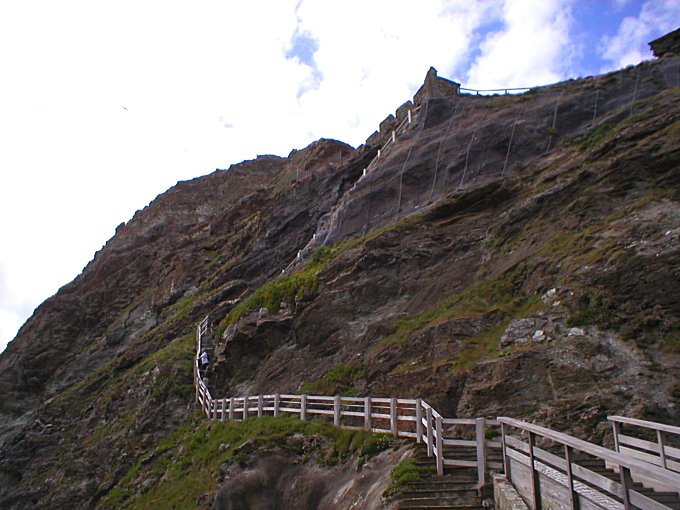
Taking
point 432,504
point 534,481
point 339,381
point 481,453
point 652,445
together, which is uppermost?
point 339,381

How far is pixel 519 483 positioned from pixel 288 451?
790 centimetres

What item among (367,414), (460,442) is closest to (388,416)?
(367,414)

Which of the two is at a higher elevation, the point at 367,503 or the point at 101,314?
the point at 101,314

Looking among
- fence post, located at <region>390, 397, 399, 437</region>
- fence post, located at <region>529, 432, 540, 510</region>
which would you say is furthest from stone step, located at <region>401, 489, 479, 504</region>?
fence post, located at <region>390, 397, 399, 437</region>

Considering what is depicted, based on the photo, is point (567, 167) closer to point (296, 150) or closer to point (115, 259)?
point (115, 259)

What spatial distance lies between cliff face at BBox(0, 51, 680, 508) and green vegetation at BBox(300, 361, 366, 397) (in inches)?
2.8

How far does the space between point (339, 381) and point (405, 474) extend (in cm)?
786

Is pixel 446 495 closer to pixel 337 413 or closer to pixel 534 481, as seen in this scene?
pixel 534 481

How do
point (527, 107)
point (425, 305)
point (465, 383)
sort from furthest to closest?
1. point (527, 107)
2. point (425, 305)
3. point (465, 383)

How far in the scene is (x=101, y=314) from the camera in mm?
52125

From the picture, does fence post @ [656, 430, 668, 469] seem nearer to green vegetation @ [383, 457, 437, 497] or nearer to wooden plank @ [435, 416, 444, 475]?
wooden plank @ [435, 416, 444, 475]

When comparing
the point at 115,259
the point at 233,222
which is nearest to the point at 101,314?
the point at 115,259

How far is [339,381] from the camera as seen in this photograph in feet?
58.7

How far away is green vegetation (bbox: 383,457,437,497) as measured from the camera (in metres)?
9.86
